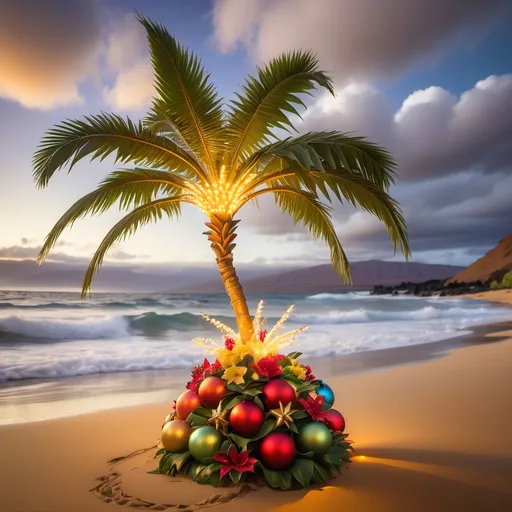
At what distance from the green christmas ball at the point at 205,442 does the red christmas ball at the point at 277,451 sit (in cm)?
41

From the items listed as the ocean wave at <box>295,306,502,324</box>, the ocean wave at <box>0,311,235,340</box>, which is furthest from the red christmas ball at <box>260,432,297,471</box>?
the ocean wave at <box>295,306,502,324</box>

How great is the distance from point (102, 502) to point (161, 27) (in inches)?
210

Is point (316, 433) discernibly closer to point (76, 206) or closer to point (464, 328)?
point (76, 206)

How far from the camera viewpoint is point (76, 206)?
623 cm

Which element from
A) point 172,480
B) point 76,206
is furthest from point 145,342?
point 172,480

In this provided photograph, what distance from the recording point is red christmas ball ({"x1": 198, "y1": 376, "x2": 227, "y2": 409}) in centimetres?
461

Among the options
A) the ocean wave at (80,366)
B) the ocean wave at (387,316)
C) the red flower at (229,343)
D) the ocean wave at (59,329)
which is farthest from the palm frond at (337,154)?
the ocean wave at (387,316)

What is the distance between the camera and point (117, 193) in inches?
264

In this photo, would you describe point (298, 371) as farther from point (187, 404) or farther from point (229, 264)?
point (229, 264)

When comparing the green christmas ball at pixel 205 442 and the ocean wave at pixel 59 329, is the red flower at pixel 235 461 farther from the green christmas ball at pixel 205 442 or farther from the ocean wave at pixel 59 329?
the ocean wave at pixel 59 329

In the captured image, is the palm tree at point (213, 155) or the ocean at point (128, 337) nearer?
the palm tree at point (213, 155)

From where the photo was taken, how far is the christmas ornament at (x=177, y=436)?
4570 millimetres

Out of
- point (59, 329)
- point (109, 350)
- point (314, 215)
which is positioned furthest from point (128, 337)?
point (314, 215)

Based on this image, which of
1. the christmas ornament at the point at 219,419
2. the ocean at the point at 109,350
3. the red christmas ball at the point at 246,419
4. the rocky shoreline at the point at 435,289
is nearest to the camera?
the red christmas ball at the point at 246,419
